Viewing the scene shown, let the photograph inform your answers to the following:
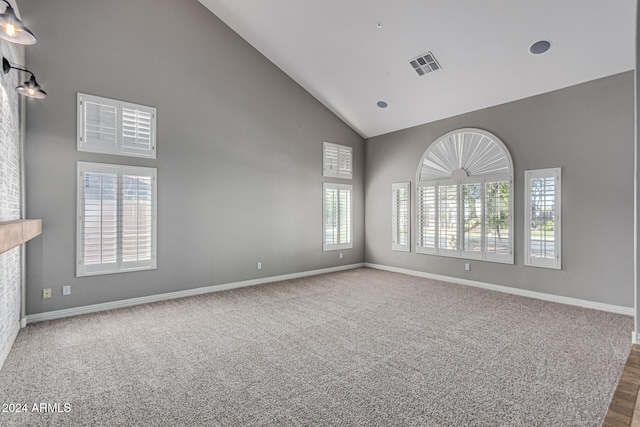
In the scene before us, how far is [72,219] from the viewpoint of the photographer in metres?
4.11

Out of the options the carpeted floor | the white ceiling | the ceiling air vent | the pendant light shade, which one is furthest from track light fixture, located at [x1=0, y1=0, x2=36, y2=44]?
the ceiling air vent

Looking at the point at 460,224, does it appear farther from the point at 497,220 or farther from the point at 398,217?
the point at 398,217

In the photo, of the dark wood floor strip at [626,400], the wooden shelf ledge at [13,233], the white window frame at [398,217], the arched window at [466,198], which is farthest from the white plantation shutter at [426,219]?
the wooden shelf ledge at [13,233]

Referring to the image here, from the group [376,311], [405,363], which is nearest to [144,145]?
[376,311]

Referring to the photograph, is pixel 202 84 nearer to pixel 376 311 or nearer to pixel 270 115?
pixel 270 115

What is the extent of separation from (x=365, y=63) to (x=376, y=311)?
3.98 meters

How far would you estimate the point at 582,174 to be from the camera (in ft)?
14.9

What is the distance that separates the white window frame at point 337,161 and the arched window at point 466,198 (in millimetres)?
1634

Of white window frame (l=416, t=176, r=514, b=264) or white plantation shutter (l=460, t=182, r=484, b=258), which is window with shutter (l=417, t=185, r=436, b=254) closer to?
white window frame (l=416, t=176, r=514, b=264)

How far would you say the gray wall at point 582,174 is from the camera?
4246 millimetres

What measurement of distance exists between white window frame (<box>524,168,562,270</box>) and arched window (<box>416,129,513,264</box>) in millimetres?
232

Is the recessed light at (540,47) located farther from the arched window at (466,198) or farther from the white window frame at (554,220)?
the white window frame at (554,220)

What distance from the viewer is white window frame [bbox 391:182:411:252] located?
22.2 feet

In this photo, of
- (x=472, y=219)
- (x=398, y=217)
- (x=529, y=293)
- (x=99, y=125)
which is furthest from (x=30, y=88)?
(x=529, y=293)
